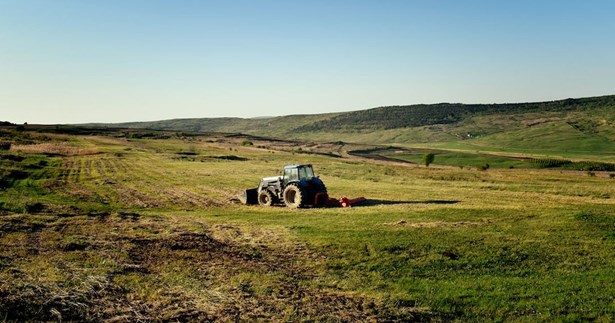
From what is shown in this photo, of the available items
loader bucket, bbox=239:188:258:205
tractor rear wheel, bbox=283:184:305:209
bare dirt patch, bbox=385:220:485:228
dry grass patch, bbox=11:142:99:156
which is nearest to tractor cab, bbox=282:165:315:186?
tractor rear wheel, bbox=283:184:305:209

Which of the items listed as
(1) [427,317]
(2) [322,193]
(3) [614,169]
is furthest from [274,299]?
(3) [614,169]

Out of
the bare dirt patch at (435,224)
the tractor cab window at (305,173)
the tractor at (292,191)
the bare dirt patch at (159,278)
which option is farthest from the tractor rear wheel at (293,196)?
the bare dirt patch at (159,278)

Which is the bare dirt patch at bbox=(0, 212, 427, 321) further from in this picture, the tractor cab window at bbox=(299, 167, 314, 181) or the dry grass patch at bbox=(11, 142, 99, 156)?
the dry grass patch at bbox=(11, 142, 99, 156)

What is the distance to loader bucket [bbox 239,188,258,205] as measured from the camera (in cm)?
2875

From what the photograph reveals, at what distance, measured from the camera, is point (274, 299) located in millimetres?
10859

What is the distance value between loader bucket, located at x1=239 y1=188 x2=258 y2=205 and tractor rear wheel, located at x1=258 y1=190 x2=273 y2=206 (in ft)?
1.63

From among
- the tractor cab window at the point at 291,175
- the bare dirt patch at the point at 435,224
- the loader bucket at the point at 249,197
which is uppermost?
the tractor cab window at the point at 291,175

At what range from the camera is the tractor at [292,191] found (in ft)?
87.6

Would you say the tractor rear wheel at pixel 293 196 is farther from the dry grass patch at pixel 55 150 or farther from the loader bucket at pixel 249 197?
the dry grass patch at pixel 55 150

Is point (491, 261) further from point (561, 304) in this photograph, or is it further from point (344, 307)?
point (344, 307)

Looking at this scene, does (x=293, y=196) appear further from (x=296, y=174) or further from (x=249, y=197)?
(x=249, y=197)

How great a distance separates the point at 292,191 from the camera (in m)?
27.2

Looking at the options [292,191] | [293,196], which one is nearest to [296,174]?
[292,191]

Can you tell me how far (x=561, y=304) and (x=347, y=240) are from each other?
304 inches
